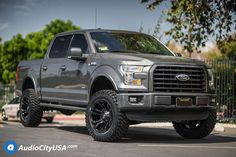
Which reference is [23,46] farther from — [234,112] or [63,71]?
[63,71]

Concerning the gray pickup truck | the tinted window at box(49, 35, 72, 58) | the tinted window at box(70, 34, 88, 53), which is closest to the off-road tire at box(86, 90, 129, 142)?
the gray pickup truck

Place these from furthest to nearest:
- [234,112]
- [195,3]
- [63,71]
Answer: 1. [234,112]
2. [195,3]
3. [63,71]

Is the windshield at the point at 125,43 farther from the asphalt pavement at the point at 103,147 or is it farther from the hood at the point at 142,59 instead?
the asphalt pavement at the point at 103,147

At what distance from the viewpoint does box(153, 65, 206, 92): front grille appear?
30.7 feet

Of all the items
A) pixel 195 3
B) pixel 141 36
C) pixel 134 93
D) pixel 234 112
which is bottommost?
pixel 234 112

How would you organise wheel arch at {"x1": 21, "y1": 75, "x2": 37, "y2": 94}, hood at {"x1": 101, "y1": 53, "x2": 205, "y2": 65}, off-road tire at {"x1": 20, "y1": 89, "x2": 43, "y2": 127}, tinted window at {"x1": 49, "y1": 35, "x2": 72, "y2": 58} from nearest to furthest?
hood at {"x1": 101, "y1": 53, "x2": 205, "y2": 65}, tinted window at {"x1": 49, "y1": 35, "x2": 72, "y2": 58}, off-road tire at {"x1": 20, "y1": 89, "x2": 43, "y2": 127}, wheel arch at {"x1": 21, "y1": 75, "x2": 37, "y2": 94}

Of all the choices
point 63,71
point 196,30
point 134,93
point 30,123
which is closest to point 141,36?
point 63,71

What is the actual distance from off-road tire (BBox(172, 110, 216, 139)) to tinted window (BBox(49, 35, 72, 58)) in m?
3.03

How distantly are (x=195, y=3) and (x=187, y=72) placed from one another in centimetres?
760

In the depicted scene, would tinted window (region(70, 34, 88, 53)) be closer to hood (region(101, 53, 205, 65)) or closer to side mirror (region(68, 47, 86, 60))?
side mirror (region(68, 47, 86, 60))

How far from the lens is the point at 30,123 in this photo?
41.7 feet

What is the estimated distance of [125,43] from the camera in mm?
10750

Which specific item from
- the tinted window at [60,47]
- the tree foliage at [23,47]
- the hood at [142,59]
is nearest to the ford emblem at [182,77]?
the hood at [142,59]

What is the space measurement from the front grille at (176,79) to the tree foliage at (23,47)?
59528 millimetres
